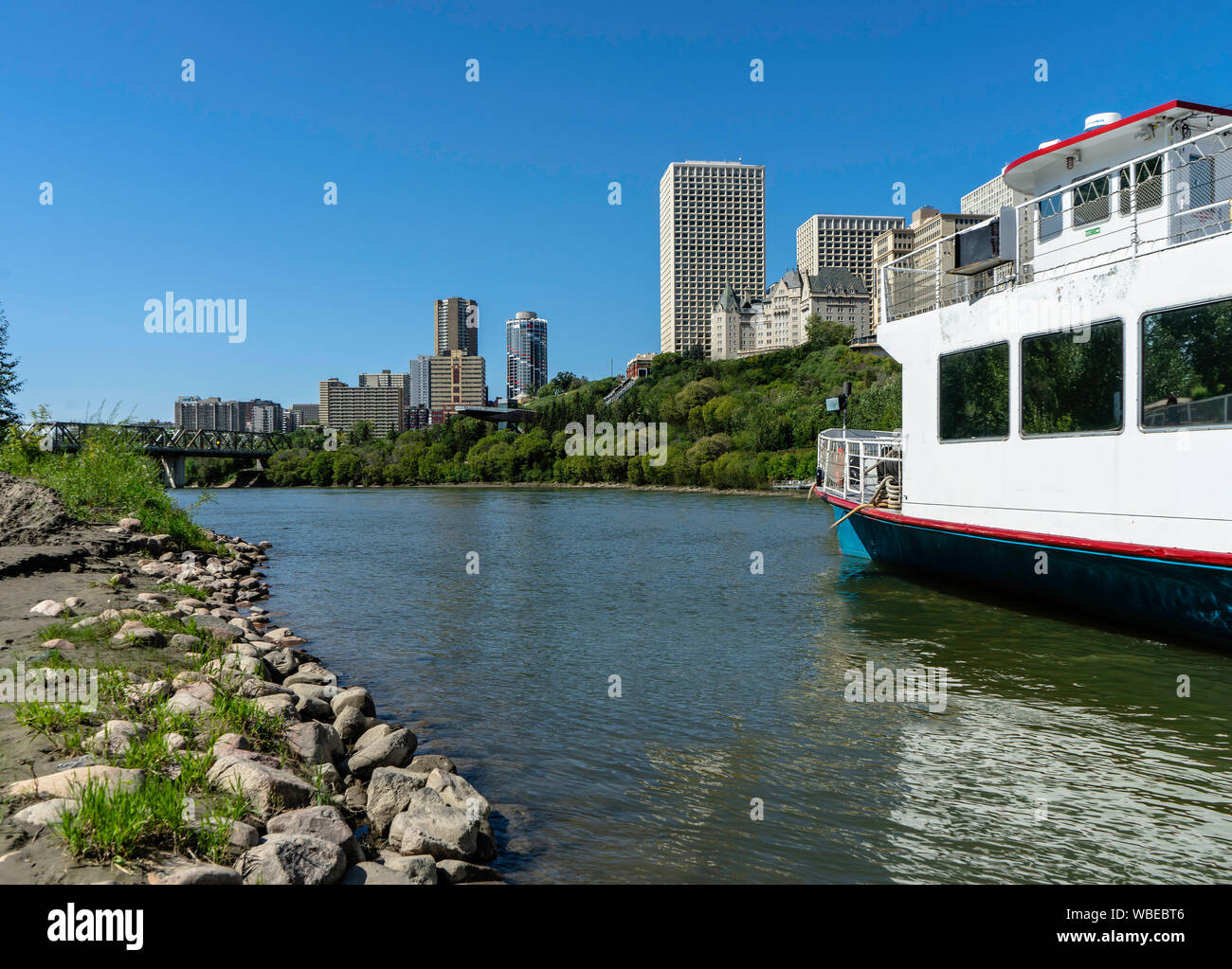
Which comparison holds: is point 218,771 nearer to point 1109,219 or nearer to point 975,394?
point 975,394

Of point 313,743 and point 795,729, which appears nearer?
point 313,743

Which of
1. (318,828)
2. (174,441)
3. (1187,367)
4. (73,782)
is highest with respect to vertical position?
(174,441)

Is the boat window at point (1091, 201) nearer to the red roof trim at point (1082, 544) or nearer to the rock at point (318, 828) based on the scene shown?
the red roof trim at point (1082, 544)

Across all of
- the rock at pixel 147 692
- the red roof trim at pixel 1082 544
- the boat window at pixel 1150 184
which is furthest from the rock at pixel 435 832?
the boat window at pixel 1150 184

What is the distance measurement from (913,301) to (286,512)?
177ft

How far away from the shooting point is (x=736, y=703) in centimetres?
1039

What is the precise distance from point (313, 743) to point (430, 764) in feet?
3.59

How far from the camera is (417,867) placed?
17.2ft

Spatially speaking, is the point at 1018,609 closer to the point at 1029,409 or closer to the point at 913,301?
the point at 1029,409

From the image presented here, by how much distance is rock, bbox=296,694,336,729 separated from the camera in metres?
8.63

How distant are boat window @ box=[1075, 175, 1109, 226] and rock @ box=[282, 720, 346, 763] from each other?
15433mm

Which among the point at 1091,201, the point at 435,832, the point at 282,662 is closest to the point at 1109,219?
the point at 1091,201

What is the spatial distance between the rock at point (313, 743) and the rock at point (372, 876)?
2229mm

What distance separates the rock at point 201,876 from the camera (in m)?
4.27
